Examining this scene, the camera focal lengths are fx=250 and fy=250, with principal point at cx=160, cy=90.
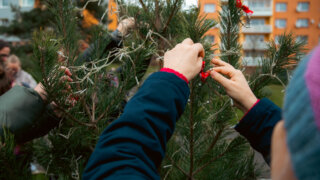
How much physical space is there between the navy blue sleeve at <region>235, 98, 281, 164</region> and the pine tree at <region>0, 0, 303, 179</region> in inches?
3.9

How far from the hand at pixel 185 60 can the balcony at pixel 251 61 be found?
34 centimetres

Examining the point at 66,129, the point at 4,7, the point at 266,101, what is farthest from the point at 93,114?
the point at 4,7

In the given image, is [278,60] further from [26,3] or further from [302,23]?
[302,23]

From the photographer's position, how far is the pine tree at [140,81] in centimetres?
70

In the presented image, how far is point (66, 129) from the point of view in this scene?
2.62 ft

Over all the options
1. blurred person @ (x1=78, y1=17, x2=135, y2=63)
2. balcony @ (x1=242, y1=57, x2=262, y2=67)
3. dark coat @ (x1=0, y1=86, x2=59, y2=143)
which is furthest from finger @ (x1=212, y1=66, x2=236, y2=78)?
dark coat @ (x1=0, y1=86, x2=59, y2=143)

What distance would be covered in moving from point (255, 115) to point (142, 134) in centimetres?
32

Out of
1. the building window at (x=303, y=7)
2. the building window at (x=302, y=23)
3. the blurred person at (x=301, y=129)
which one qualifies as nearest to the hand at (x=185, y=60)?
the blurred person at (x=301, y=129)

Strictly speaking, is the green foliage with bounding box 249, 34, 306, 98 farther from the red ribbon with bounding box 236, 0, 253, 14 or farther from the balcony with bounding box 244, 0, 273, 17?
the balcony with bounding box 244, 0, 273, 17

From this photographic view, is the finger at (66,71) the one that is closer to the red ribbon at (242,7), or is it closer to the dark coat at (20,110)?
the dark coat at (20,110)

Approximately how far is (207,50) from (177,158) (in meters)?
0.38

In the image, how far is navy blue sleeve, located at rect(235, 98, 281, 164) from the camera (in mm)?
632

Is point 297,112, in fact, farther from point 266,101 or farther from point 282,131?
point 266,101

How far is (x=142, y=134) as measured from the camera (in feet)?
1.54
